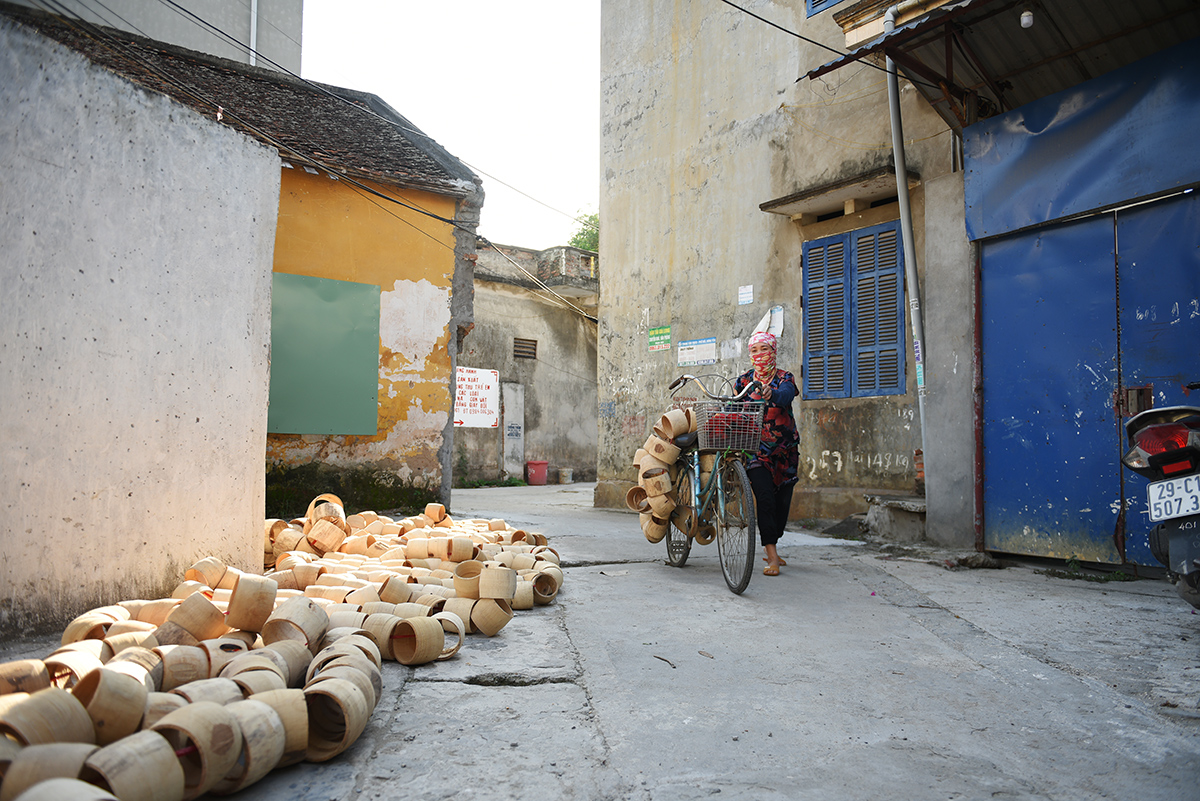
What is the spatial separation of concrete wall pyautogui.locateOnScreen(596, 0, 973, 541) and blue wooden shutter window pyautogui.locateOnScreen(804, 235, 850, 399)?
5.9 inches

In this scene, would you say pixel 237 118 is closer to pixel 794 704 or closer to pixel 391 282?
pixel 391 282

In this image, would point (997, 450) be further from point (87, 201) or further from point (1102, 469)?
point (87, 201)

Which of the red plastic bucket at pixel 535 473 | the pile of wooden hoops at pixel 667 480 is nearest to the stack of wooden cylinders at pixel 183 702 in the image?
the pile of wooden hoops at pixel 667 480

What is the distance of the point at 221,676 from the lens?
2166 millimetres

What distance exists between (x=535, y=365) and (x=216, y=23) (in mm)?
10273

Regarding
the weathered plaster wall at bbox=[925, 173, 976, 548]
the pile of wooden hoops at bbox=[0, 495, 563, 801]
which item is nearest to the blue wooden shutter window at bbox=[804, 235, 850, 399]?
the weathered plaster wall at bbox=[925, 173, 976, 548]

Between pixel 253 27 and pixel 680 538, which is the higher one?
pixel 253 27

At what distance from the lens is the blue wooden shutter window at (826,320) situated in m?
7.85

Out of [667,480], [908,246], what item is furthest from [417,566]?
[908,246]

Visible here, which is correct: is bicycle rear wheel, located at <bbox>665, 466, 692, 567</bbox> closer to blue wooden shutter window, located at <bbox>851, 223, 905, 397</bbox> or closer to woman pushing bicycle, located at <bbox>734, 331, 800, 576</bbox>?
woman pushing bicycle, located at <bbox>734, 331, 800, 576</bbox>

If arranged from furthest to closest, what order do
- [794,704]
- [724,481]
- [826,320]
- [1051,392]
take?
[826,320] → [1051,392] → [724,481] → [794,704]

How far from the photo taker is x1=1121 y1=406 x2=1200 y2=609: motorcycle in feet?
9.87

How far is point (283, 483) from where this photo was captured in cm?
694

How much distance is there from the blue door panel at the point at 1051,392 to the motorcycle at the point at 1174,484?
1.92 m
